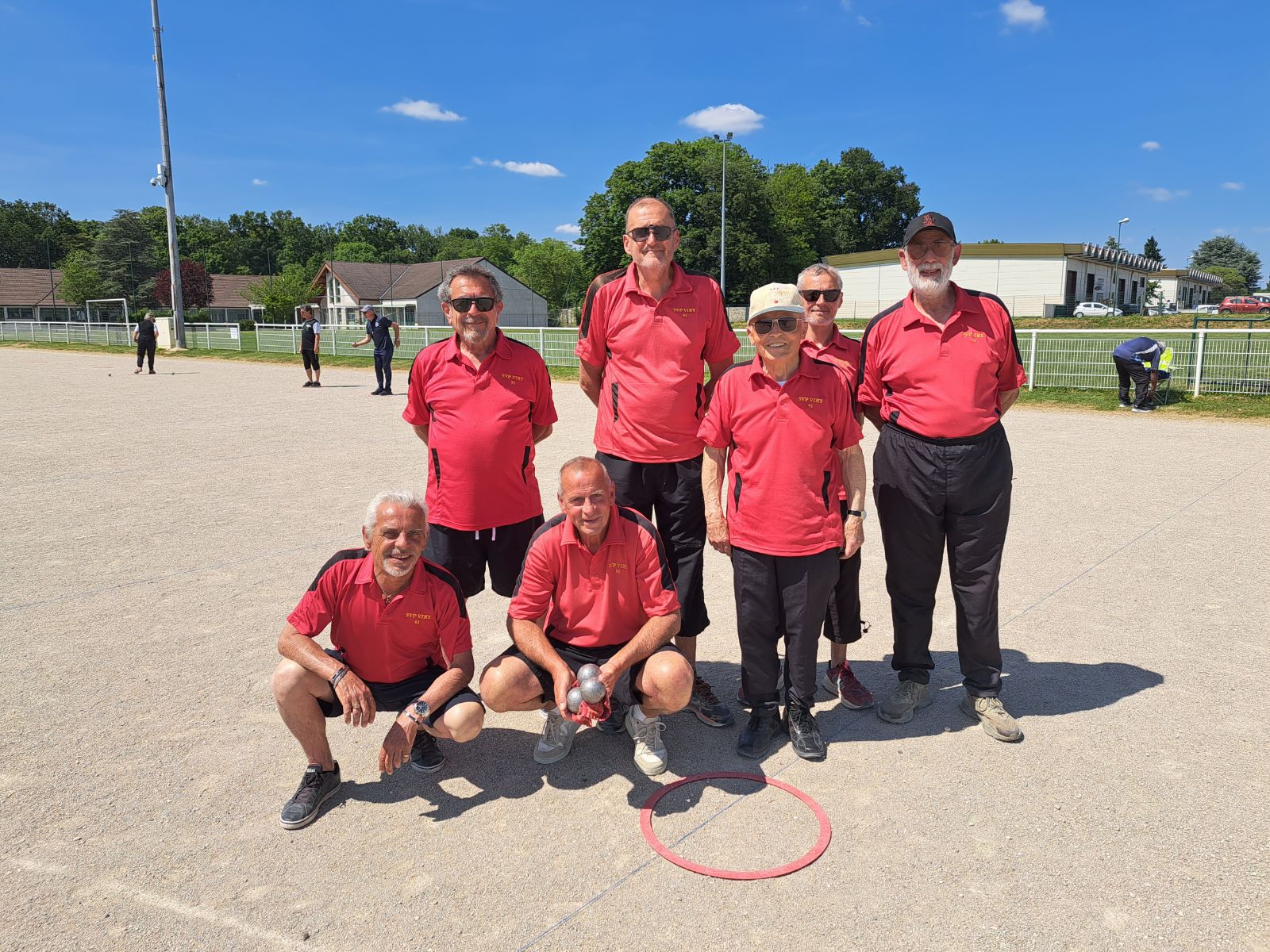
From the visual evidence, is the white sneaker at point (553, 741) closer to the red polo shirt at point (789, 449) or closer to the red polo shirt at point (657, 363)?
the red polo shirt at point (789, 449)

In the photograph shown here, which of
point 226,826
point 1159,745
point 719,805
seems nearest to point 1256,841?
point 1159,745

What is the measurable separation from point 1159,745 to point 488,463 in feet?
9.74

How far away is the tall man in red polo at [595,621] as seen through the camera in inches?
128

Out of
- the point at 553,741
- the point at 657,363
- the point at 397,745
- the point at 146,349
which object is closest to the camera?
the point at 397,745

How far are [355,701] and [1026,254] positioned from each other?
189 feet

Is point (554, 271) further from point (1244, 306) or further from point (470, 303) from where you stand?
point (470, 303)

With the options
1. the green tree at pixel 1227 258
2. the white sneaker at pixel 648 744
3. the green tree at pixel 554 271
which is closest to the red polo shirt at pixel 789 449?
the white sneaker at pixel 648 744

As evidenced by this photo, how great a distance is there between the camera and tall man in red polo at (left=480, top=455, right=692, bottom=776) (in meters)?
3.25

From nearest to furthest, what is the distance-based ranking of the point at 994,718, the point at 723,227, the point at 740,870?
the point at 740,870, the point at 994,718, the point at 723,227

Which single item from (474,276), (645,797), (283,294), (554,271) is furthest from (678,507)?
(554,271)

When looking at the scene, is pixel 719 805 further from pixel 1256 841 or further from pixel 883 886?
pixel 1256 841

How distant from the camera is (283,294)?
2788 inches

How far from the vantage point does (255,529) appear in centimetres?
682

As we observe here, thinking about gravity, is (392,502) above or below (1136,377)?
below
